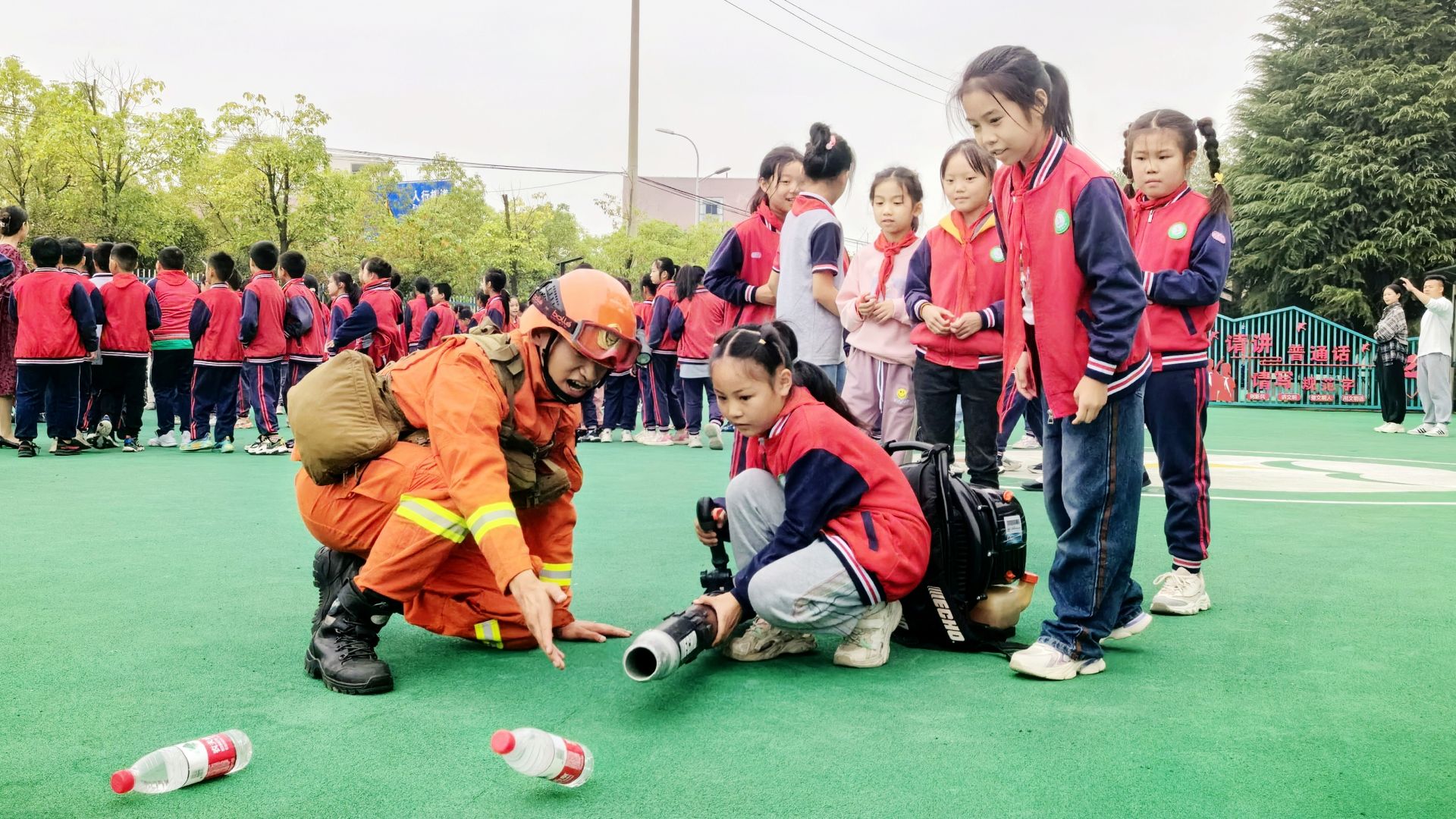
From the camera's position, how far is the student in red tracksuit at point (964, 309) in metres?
4.34

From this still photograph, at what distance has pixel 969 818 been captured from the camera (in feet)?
6.80

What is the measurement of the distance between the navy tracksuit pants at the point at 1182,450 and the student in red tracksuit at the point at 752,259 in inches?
71.0

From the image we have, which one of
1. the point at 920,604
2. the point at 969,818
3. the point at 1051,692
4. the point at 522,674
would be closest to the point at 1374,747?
Answer: the point at 1051,692

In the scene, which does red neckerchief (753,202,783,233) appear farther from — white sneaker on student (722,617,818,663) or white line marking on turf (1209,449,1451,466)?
white line marking on turf (1209,449,1451,466)

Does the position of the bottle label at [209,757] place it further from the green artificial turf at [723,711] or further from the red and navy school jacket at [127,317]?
the red and navy school jacket at [127,317]

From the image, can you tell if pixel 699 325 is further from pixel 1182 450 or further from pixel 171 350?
pixel 1182 450

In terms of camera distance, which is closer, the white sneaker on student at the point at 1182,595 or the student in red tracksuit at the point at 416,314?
the white sneaker on student at the point at 1182,595

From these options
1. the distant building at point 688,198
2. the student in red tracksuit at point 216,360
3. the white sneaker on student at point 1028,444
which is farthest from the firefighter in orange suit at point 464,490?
the distant building at point 688,198

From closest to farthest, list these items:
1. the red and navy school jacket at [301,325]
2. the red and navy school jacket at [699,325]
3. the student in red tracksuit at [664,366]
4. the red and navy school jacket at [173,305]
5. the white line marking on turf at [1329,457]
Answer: the white line marking on turf at [1329,457]
the red and navy school jacket at [301,325]
the red and navy school jacket at [173,305]
the red and navy school jacket at [699,325]
the student in red tracksuit at [664,366]

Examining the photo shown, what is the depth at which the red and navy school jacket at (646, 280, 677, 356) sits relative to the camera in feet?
37.4

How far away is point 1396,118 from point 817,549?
24664mm

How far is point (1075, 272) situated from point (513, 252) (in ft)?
114

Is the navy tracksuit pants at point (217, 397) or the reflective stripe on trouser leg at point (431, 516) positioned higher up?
the navy tracksuit pants at point (217, 397)

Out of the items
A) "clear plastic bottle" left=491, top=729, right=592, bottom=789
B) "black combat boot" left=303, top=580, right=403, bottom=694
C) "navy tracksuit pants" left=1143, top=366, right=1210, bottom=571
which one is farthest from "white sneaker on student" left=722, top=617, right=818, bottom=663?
"navy tracksuit pants" left=1143, top=366, right=1210, bottom=571
